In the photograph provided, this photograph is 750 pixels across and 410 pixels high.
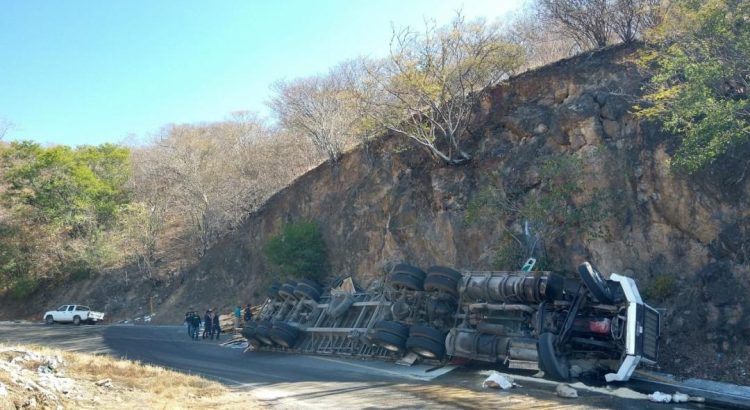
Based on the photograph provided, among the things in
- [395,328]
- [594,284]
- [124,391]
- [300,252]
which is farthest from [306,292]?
[594,284]

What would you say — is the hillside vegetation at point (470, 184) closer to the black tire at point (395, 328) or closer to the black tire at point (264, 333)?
the black tire at point (395, 328)

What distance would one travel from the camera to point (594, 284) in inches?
526

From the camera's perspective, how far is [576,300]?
1383 cm

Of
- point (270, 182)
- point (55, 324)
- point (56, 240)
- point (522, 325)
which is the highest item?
point (270, 182)

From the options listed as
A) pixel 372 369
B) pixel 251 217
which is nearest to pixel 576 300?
pixel 372 369

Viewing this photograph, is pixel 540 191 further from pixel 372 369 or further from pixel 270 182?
pixel 270 182

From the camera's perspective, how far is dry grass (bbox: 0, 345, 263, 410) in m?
9.78

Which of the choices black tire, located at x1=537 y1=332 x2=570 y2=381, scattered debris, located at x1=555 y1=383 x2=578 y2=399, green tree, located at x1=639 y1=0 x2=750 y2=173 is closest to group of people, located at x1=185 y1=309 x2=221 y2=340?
black tire, located at x1=537 y1=332 x2=570 y2=381

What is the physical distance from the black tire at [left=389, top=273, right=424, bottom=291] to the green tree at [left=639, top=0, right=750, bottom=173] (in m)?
7.34

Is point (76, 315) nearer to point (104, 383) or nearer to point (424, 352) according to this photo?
point (104, 383)

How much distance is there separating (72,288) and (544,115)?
37593mm

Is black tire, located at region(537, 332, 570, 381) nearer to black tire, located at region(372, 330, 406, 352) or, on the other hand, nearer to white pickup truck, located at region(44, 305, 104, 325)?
black tire, located at region(372, 330, 406, 352)

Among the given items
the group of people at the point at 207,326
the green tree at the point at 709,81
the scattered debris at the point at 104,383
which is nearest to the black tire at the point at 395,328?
the scattered debris at the point at 104,383

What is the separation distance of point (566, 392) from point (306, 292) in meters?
10.6
